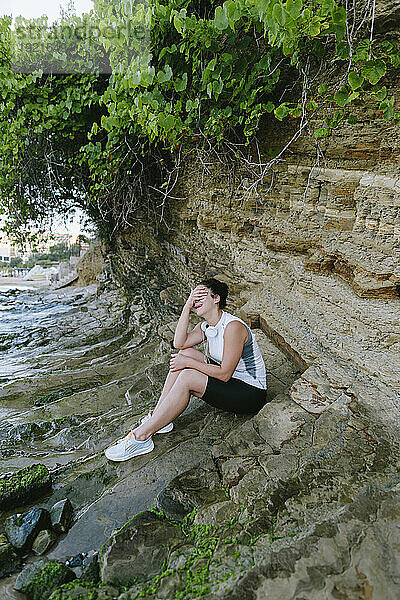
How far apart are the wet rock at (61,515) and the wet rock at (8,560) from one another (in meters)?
0.21

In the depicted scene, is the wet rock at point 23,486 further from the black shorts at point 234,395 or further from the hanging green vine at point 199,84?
the hanging green vine at point 199,84

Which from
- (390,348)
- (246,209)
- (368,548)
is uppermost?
(246,209)

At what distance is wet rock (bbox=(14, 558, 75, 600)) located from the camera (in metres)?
1.51

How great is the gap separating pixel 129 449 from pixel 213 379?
68 cm

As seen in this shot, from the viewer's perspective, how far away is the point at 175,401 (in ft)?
7.84

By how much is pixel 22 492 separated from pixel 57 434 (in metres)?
0.87

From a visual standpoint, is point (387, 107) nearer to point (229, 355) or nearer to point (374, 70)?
point (374, 70)

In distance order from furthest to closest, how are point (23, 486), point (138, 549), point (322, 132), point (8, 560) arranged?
1. point (322, 132)
2. point (23, 486)
3. point (8, 560)
4. point (138, 549)

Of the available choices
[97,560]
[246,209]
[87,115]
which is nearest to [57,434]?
[97,560]

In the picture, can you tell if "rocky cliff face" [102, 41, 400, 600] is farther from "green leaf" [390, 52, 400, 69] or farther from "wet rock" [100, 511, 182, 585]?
"green leaf" [390, 52, 400, 69]

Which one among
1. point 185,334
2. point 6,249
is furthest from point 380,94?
point 6,249

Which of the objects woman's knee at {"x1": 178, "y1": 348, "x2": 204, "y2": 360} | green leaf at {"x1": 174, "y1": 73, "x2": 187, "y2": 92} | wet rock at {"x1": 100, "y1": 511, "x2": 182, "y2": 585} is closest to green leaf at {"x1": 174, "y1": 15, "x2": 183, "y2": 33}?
green leaf at {"x1": 174, "y1": 73, "x2": 187, "y2": 92}

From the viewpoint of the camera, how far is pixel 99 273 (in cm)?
896

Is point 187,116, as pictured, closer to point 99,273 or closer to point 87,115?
point 87,115
